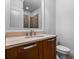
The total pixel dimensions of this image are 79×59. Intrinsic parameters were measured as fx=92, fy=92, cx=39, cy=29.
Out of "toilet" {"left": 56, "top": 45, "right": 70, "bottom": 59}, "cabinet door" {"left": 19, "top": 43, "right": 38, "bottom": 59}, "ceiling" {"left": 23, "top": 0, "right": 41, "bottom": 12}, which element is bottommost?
"toilet" {"left": 56, "top": 45, "right": 70, "bottom": 59}

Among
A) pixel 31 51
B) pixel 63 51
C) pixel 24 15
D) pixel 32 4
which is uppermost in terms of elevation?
pixel 32 4

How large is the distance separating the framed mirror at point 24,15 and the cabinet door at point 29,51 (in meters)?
0.68

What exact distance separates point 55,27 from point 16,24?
6.27ft

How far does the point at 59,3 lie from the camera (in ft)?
11.6

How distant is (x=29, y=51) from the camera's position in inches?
52.9

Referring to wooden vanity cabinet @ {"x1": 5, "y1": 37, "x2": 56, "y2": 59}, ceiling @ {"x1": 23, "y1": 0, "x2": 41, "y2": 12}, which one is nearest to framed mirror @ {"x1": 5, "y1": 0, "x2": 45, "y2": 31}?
ceiling @ {"x1": 23, "y1": 0, "x2": 41, "y2": 12}

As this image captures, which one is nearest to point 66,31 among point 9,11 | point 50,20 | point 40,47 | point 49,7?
point 50,20

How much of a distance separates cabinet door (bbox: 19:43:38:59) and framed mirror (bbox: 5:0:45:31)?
2.22 ft

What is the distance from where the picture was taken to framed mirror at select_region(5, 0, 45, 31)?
183cm

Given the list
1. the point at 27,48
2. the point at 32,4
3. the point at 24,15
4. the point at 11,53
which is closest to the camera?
the point at 11,53

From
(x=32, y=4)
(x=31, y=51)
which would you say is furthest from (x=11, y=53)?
(x=32, y=4)

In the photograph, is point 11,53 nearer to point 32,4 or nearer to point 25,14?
point 25,14

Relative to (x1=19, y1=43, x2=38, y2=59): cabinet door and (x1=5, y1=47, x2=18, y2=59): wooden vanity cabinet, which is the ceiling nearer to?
(x1=19, y1=43, x2=38, y2=59): cabinet door

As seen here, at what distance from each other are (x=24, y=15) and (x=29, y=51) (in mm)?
1085
